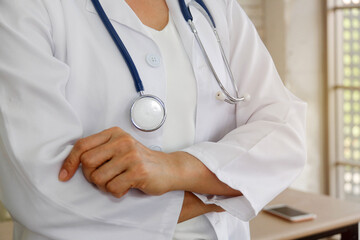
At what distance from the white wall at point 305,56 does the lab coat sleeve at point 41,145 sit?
10.8ft

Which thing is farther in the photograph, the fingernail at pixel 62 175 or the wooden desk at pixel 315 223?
the wooden desk at pixel 315 223

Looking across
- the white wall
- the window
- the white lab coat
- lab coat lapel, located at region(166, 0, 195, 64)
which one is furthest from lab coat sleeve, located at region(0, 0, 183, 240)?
the window

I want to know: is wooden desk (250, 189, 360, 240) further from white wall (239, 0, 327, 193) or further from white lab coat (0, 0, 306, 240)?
white wall (239, 0, 327, 193)

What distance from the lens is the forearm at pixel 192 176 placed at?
1083 millimetres

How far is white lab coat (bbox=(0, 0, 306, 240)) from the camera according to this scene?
3.37ft

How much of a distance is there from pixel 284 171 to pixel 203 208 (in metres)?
0.22

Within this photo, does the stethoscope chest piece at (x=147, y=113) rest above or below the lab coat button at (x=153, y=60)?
below

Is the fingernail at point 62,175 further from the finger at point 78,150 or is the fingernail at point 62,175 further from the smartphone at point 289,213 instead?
the smartphone at point 289,213

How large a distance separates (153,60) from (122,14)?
0.43 feet

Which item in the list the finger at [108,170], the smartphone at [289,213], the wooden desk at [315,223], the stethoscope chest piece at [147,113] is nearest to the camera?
the finger at [108,170]

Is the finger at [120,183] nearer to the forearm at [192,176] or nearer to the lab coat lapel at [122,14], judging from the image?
the forearm at [192,176]

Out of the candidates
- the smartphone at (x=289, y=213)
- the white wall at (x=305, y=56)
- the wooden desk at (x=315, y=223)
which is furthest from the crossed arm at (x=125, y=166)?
the white wall at (x=305, y=56)

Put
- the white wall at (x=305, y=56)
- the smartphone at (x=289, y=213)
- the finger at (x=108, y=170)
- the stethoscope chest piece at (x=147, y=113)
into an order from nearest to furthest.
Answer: the finger at (x=108, y=170) < the stethoscope chest piece at (x=147, y=113) < the smartphone at (x=289, y=213) < the white wall at (x=305, y=56)

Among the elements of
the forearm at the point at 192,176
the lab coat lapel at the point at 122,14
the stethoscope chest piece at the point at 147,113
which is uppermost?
the lab coat lapel at the point at 122,14
